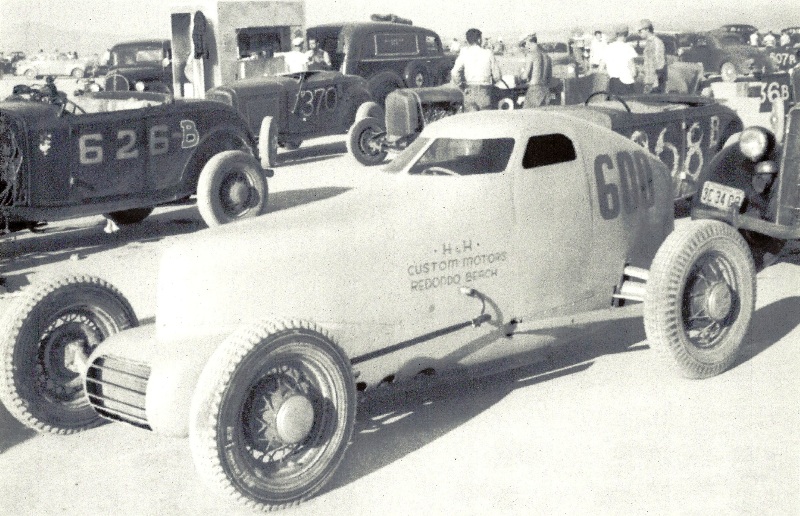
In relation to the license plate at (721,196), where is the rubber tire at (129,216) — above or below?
below

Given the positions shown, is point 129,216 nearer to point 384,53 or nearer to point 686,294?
point 686,294

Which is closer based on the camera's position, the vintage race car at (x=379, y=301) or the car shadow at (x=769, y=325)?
the vintage race car at (x=379, y=301)

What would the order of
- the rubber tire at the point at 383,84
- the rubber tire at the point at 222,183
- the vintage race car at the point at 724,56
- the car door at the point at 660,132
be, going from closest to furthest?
the car door at the point at 660,132
the rubber tire at the point at 222,183
the rubber tire at the point at 383,84
the vintage race car at the point at 724,56

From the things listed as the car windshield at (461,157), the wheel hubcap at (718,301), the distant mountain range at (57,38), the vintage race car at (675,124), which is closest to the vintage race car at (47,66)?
the vintage race car at (675,124)

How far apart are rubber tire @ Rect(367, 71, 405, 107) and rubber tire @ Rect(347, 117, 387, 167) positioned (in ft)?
15.7

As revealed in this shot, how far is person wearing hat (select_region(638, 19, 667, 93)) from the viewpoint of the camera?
49.1 ft

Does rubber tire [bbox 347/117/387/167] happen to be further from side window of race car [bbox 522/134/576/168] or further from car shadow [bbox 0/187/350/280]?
side window of race car [bbox 522/134/576/168]

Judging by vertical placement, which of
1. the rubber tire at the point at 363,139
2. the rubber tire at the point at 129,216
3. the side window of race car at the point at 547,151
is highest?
the side window of race car at the point at 547,151

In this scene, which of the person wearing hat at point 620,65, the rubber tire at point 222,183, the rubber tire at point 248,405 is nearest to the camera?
the rubber tire at point 248,405

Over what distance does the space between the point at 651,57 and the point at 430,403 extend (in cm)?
1135

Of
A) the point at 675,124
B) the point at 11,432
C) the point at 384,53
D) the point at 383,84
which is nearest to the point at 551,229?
the point at 11,432

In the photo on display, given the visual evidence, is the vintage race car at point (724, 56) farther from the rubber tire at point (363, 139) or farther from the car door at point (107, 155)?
the car door at point (107, 155)

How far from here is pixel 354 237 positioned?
14.8 ft

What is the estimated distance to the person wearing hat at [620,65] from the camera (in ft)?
46.4
